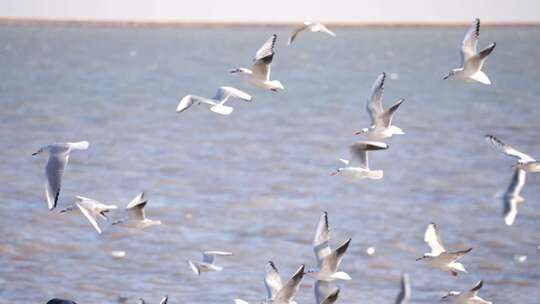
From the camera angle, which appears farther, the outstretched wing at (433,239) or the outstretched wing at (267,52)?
the outstretched wing at (267,52)

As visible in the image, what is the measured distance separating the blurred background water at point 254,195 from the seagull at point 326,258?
12.1ft

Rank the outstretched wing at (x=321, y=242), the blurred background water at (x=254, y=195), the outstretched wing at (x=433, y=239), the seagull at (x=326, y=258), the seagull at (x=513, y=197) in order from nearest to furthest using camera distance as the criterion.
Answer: the seagull at (x=326, y=258), the outstretched wing at (x=321, y=242), the outstretched wing at (x=433, y=239), the seagull at (x=513, y=197), the blurred background water at (x=254, y=195)

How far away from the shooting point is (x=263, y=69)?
39.7ft

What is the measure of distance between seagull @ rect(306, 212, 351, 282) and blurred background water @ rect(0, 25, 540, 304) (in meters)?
3.69

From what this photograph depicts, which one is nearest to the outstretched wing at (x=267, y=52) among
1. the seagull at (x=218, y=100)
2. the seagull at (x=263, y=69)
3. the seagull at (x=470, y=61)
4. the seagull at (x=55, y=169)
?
the seagull at (x=263, y=69)

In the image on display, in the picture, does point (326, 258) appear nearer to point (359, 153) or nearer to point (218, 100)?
point (359, 153)

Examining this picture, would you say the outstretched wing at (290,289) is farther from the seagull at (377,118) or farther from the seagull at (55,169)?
the seagull at (55,169)

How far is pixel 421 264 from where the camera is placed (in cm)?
1667

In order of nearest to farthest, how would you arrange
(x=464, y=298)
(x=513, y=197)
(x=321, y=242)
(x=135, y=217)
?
1. (x=321, y=242)
2. (x=464, y=298)
3. (x=513, y=197)
4. (x=135, y=217)

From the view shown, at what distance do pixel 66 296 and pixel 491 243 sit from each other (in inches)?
261

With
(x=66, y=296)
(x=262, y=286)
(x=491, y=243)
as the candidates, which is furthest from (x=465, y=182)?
(x=66, y=296)

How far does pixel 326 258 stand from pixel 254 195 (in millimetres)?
11994

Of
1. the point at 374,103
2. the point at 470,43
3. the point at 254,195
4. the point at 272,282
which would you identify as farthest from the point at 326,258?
the point at 254,195

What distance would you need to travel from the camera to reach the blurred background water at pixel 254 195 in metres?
15.8
